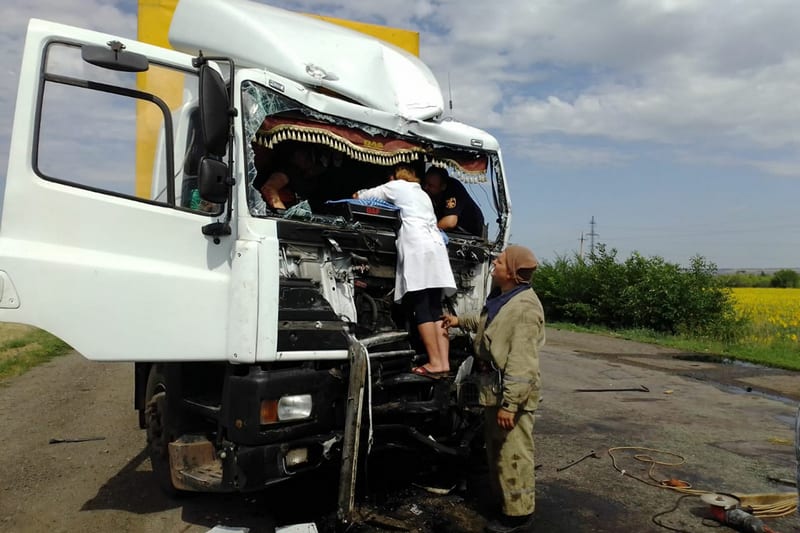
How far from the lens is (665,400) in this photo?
358 inches

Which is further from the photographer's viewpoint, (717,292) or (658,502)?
(717,292)

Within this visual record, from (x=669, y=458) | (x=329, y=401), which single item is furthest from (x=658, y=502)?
(x=329, y=401)

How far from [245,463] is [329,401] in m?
0.57

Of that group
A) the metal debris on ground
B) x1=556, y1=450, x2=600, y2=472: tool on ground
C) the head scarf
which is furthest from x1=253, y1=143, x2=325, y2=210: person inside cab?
x1=556, y1=450, x2=600, y2=472: tool on ground

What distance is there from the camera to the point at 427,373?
4402 millimetres

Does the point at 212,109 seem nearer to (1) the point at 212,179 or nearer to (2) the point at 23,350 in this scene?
(1) the point at 212,179

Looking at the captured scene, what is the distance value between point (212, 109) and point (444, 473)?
3.50 meters

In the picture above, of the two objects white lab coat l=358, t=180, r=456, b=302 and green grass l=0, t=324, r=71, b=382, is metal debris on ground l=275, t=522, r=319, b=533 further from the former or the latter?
green grass l=0, t=324, r=71, b=382

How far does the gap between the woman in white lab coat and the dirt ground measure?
115cm

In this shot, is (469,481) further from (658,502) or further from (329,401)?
(329,401)

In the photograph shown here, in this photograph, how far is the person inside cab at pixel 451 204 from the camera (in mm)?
5398

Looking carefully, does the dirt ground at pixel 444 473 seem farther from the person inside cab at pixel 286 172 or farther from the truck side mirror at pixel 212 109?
the truck side mirror at pixel 212 109

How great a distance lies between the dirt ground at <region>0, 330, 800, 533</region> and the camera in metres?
4.39

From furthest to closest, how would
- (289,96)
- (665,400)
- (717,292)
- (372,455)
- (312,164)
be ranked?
(717,292), (665,400), (312,164), (372,455), (289,96)
